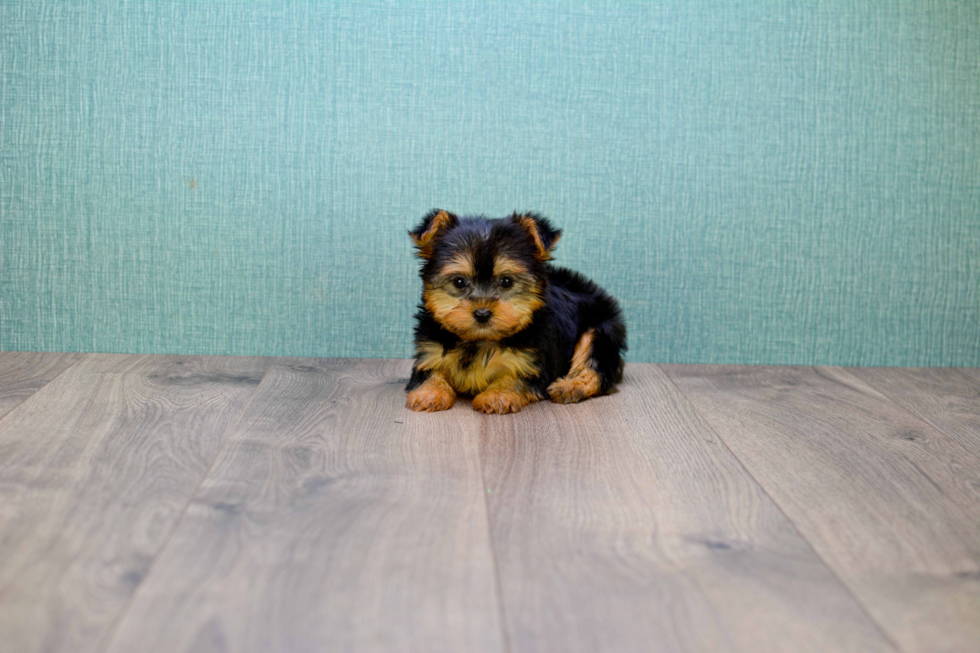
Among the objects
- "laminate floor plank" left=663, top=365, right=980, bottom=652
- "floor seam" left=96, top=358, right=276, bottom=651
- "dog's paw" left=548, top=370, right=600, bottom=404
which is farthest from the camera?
"dog's paw" left=548, top=370, right=600, bottom=404

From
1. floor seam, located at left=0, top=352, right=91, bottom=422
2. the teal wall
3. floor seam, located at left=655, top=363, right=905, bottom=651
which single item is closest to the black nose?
floor seam, located at left=655, top=363, right=905, bottom=651

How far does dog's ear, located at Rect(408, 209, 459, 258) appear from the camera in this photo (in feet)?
7.97

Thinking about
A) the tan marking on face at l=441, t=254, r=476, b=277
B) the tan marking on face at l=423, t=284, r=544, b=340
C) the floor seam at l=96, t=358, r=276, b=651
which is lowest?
the floor seam at l=96, t=358, r=276, b=651

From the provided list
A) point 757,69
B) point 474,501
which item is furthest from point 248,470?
point 757,69

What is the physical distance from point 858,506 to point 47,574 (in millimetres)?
1524

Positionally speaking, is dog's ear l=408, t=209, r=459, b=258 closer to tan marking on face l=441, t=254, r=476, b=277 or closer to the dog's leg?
tan marking on face l=441, t=254, r=476, b=277

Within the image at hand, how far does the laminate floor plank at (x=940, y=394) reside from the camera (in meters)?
2.42

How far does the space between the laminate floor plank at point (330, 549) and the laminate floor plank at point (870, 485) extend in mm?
643

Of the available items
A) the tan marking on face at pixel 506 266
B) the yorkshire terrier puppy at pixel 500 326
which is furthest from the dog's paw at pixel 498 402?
the tan marking on face at pixel 506 266

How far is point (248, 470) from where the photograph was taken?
1884 mm

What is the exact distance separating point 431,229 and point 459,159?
66cm

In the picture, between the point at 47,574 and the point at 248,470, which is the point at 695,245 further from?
the point at 47,574

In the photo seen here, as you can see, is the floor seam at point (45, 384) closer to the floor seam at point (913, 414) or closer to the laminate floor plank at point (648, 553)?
the laminate floor plank at point (648, 553)

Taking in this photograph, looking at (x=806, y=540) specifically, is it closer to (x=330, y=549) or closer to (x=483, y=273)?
(x=330, y=549)
